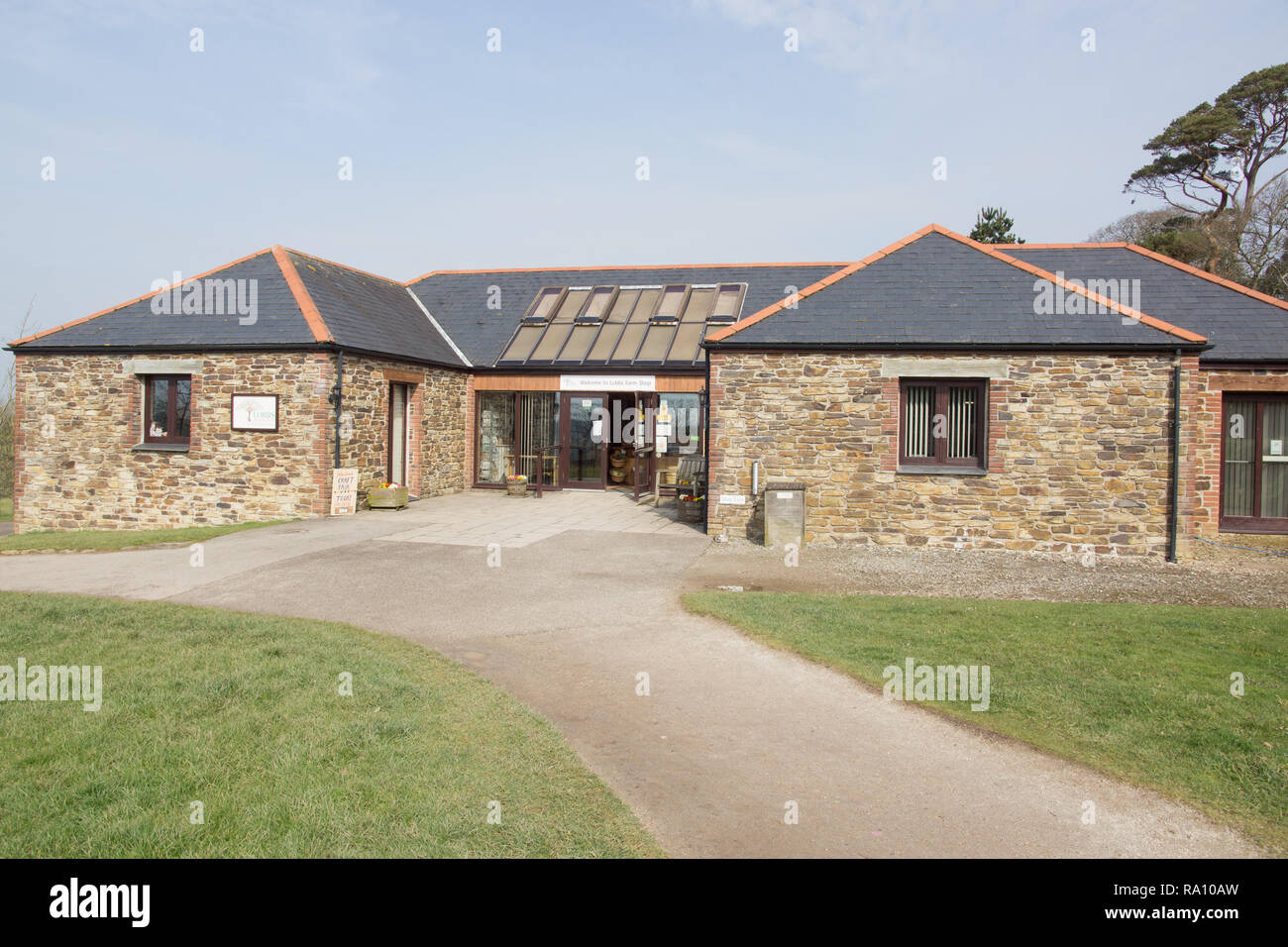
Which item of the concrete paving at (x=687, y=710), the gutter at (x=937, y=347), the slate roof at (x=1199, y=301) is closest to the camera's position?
the concrete paving at (x=687, y=710)

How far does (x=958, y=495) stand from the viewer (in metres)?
13.2

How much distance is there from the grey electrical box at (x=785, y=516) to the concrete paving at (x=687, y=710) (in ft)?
5.32

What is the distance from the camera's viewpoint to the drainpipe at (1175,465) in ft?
41.4

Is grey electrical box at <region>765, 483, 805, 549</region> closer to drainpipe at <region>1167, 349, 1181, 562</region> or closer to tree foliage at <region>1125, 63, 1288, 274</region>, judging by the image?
drainpipe at <region>1167, 349, 1181, 562</region>

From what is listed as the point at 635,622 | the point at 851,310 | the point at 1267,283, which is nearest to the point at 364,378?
the point at 851,310

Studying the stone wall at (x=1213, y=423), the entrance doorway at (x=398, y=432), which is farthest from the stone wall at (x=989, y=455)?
the entrance doorway at (x=398, y=432)

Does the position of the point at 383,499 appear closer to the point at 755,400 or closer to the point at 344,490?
the point at 344,490

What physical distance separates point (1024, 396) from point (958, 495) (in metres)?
1.81

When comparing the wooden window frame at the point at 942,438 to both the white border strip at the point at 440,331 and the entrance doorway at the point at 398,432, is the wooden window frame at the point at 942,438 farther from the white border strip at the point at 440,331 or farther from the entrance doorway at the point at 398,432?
the white border strip at the point at 440,331

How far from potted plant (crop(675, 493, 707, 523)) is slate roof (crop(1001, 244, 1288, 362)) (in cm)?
875

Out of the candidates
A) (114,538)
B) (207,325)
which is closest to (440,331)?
(207,325)

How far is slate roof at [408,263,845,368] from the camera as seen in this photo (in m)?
21.9

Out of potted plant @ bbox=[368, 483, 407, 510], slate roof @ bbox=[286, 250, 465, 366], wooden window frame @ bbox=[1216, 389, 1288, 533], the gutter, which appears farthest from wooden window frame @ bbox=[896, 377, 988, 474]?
slate roof @ bbox=[286, 250, 465, 366]
